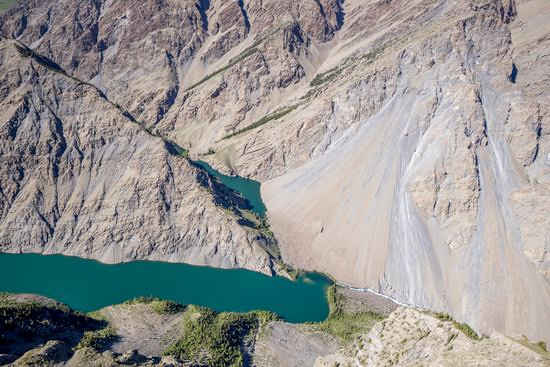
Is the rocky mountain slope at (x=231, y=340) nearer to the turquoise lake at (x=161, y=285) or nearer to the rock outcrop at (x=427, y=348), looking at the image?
the rock outcrop at (x=427, y=348)

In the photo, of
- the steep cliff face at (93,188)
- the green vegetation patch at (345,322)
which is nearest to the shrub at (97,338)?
the green vegetation patch at (345,322)

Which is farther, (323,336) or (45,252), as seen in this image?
(45,252)

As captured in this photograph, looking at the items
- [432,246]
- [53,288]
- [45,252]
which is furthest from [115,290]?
[432,246]

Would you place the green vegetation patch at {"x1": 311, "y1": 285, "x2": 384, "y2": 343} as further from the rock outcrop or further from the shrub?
the shrub

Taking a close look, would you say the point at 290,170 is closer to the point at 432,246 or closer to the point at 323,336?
the point at 432,246

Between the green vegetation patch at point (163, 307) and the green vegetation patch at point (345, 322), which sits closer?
the green vegetation patch at point (163, 307)

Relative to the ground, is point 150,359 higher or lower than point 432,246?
higher
